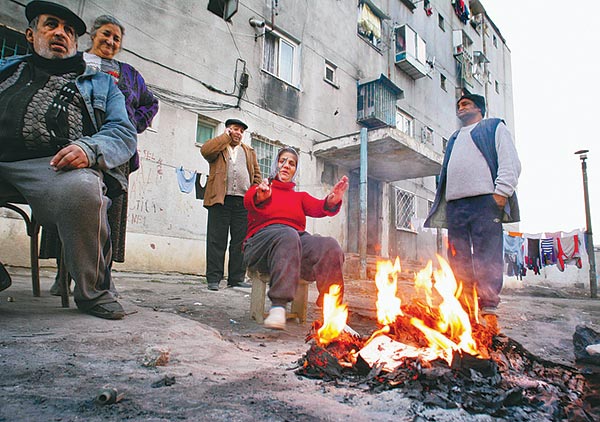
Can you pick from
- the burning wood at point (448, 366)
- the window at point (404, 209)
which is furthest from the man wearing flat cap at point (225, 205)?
the window at point (404, 209)

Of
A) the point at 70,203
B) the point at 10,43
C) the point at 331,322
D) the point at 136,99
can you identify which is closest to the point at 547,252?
the point at 331,322

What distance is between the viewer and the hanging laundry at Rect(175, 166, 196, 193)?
7820 millimetres

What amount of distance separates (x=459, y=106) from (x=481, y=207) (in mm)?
1261

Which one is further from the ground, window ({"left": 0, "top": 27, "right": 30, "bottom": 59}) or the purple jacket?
window ({"left": 0, "top": 27, "right": 30, "bottom": 59})

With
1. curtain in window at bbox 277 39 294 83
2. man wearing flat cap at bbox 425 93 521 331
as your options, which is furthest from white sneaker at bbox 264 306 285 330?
curtain in window at bbox 277 39 294 83

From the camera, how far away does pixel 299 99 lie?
10.9 meters

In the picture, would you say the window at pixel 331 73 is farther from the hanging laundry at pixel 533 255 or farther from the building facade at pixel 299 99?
the hanging laundry at pixel 533 255

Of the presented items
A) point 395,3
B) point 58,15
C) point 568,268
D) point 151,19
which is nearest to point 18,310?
point 58,15

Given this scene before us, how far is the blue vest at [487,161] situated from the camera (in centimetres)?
362

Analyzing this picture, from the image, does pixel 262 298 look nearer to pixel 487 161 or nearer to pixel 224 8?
pixel 487 161

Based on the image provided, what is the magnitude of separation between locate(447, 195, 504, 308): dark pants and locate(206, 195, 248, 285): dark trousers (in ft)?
9.05

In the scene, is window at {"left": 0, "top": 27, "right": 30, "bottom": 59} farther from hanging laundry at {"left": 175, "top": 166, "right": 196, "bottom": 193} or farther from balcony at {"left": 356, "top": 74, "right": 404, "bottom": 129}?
balcony at {"left": 356, "top": 74, "right": 404, "bottom": 129}

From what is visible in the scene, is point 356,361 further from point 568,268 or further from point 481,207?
point 568,268

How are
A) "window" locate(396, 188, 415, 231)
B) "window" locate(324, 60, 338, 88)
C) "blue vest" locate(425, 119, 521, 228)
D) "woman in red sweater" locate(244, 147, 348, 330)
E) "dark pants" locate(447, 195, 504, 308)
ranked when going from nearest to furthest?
"woman in red sweater" locate(244, 147, 348, 330), "dark pants" locate(447, 195, 504, 308), "blue vest" locate(425, 119, 521, 228), "window" locate(324, 60, 338, 88), "window" locate(396, 188, 415, 231)
